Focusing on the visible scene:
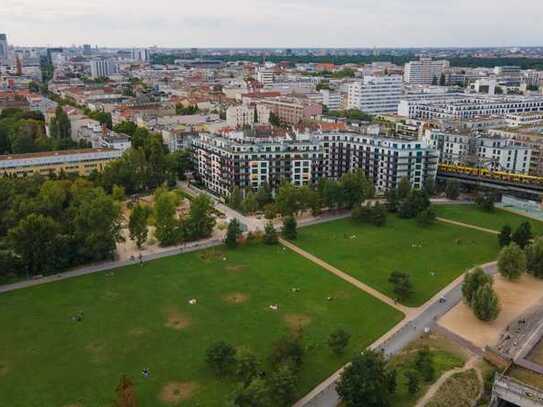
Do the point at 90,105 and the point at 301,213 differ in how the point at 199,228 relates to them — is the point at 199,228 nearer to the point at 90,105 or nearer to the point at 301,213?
the point at 301,213

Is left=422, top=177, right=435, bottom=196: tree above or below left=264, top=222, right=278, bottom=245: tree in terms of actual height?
above

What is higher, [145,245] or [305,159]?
[305,159]

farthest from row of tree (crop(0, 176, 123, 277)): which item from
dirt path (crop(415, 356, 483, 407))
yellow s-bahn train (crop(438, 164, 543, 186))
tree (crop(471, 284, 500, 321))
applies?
yellow s-bahn train (crop(438, 164, 543, 186))

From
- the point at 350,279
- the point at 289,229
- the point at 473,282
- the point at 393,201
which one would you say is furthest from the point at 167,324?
the point at 393,201

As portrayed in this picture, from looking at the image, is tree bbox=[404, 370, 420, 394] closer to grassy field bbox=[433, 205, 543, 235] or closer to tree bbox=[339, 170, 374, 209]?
tree bbox=[339, 170, 374, 209]

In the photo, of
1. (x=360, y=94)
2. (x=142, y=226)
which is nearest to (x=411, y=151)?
(x=142, y=226)

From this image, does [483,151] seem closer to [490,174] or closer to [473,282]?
A: [490,174]

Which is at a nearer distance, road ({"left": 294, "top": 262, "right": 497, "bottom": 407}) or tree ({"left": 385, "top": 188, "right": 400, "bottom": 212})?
road ({"left": 294, "top": 262, "right": 497, "bottom": 407})
